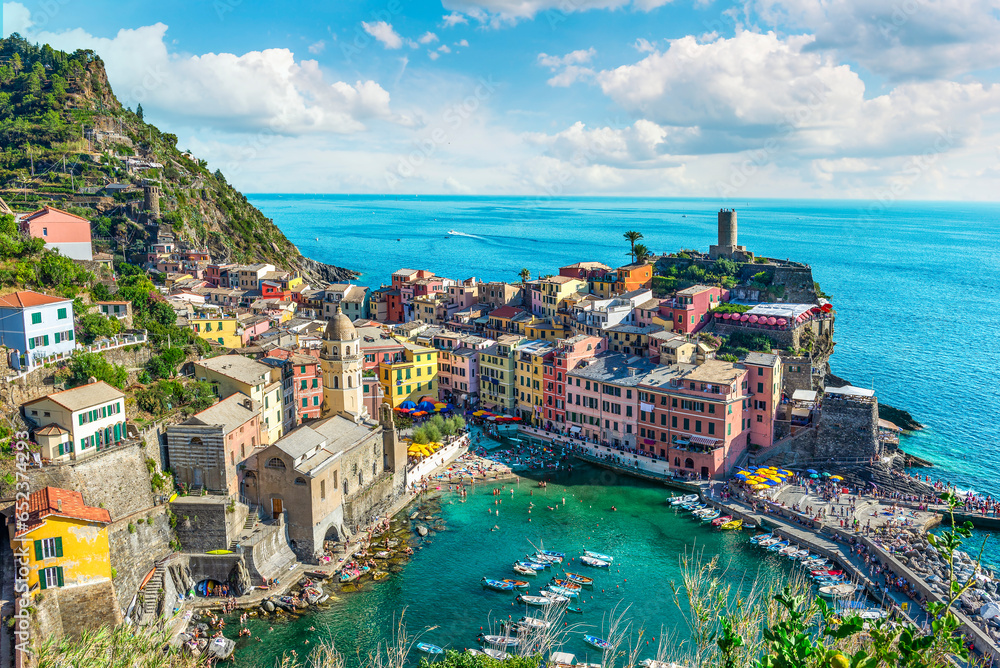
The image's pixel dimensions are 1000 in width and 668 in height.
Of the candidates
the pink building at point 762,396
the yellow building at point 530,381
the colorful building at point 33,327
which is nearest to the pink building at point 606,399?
the yellow building at point 530,381

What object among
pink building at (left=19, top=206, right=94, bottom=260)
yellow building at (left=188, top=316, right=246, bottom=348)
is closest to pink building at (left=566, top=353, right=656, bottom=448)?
yellow building at (left=188, top=316, right=246, bottom=348)

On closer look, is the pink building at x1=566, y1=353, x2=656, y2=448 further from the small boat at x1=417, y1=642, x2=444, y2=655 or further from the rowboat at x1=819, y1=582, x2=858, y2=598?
the small boat at x1=417, y1=642, x2=444, y2=655

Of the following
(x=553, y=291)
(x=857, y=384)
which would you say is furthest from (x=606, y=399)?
(x=857, y=384)

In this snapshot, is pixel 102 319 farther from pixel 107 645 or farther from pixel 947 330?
pixel 947 330

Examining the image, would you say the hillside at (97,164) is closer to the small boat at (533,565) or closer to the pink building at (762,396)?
the small boat at (533,565)

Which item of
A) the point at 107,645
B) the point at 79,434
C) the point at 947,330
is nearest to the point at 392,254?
the point at 947,330
